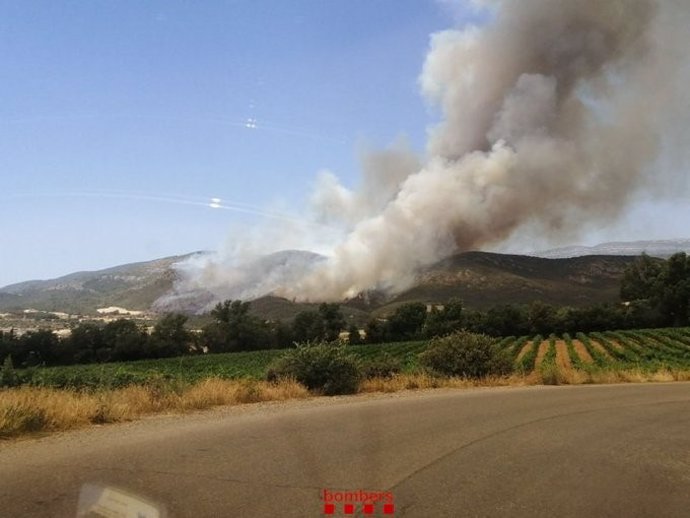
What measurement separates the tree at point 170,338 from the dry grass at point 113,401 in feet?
270

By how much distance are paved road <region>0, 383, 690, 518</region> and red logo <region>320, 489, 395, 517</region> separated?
3 cm

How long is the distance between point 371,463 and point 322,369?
23.9ft

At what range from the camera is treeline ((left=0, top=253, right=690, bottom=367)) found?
8800 cm

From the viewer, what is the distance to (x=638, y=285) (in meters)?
117

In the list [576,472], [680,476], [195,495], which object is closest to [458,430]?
[576,472]

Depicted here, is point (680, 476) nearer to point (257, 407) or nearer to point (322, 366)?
point (257, 407)

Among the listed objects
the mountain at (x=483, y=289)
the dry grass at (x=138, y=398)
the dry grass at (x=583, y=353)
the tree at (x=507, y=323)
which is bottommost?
the dry grass at (x=583, y=353)

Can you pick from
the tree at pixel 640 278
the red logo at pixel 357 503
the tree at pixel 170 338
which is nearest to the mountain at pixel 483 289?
the tree at pixel 640 278

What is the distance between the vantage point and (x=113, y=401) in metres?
9.71

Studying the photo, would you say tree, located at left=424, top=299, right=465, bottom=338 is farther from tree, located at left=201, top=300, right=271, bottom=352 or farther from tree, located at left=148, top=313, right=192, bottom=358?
tree, located at left=148, top=313, right=192, bottom=358

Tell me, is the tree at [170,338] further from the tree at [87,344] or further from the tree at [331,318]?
the tree at [331,318]

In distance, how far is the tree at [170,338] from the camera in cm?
9088

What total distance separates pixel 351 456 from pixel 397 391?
7.84m

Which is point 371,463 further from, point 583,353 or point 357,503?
point 583,353
